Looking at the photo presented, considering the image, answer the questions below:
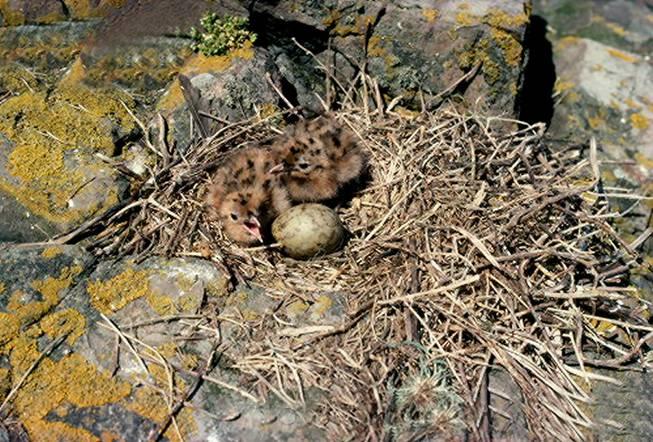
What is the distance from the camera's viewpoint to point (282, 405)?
4270 mm

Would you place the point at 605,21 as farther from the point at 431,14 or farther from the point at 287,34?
the point at 287,34

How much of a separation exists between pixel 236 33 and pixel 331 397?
3179 millimetres

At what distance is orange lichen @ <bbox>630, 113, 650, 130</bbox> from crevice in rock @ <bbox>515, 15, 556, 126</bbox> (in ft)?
2.51

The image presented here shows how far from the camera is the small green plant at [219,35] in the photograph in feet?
19.7

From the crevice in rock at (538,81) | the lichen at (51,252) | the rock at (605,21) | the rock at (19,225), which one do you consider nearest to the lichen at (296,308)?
the lichen at (51,252)

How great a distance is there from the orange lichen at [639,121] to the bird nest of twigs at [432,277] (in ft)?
4.11

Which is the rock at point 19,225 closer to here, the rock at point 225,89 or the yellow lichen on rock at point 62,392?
the yellow lichen on rock at point 62,392

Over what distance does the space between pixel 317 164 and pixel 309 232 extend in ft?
2.35

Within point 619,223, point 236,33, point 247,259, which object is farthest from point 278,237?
point 619,223

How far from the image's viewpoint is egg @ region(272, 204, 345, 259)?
199 inches

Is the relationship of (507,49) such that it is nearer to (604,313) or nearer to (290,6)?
(290,6)

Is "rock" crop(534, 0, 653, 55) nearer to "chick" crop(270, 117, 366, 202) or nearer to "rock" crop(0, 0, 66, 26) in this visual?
"chick" crop(270, 117, 366, 202)

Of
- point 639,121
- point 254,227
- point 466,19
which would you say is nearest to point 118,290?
point 254,227

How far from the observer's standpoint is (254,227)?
513 centimetres
